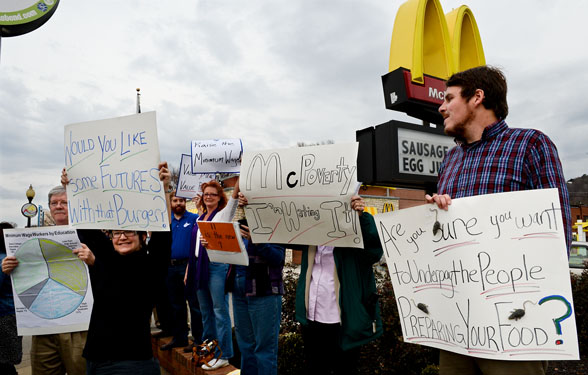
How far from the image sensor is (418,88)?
169 inches

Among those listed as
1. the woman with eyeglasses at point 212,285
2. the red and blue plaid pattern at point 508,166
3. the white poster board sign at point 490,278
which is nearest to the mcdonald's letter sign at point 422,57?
the woman with eyeglasses at point 212,285

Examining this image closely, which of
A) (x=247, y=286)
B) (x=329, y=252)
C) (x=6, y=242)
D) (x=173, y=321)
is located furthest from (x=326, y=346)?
(x=173, y=321)

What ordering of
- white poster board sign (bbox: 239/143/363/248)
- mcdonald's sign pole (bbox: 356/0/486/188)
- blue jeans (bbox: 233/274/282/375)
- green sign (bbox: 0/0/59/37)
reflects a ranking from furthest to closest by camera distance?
A: green sign (bbox: 0/0/59/37), blue jeans (bbox: 233/274/282/375), mcdonald's sign pole (bbox: 356/0/486/188), white poster board sign (bbox: 239/143/363/248)

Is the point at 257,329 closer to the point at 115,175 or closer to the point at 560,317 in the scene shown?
the point at 115,175

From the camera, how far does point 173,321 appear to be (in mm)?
5133

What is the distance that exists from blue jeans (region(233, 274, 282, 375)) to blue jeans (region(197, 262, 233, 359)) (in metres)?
0.58

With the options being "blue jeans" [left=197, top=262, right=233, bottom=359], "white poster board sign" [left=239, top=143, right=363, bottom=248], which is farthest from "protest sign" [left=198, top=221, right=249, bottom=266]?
"blue jeans" [left=197, top=262, right=233, bottom=359]

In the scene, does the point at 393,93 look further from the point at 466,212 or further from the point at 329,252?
the point at 466,212

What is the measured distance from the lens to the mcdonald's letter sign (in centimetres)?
429

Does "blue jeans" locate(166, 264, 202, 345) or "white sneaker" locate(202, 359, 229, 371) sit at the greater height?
"blue jeans" locate(166, 264, 202, 345)

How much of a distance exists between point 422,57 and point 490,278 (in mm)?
3368

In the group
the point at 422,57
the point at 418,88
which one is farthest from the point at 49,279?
the point at 422,57

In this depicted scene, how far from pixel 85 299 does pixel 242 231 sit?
1277 millimetres

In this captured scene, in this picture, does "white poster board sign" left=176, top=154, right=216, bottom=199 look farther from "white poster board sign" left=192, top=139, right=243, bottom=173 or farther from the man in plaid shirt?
the man in plaid shirt
